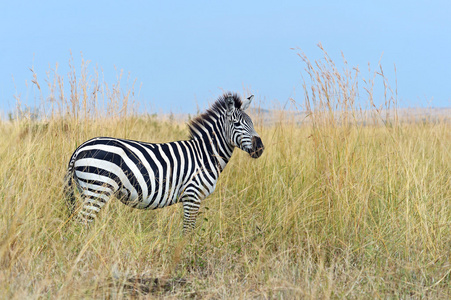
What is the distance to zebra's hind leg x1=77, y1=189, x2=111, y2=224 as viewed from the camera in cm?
327

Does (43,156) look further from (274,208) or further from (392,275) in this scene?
(392,275)

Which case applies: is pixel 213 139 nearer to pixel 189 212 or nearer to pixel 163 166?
pixel 163 166

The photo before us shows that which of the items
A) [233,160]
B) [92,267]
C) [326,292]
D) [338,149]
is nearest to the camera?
[326,292]

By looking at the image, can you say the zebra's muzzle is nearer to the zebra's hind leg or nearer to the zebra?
the zebra

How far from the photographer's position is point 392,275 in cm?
292

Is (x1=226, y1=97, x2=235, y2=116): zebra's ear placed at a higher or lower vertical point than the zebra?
higher

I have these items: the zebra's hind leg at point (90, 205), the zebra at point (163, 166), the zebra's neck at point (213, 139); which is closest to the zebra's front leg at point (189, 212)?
the zebra at point (163, 166)

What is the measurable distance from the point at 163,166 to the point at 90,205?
26.6 inches

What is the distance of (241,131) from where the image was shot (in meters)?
3.79

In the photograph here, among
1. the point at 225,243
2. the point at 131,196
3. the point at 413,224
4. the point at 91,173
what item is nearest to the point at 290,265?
the point at 225,243

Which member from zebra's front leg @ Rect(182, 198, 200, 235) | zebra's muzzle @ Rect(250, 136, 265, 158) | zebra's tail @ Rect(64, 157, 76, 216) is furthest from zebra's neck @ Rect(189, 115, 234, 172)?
zebra's tail @ Rect(64, 157, 76, 216)

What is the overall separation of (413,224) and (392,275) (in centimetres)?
52

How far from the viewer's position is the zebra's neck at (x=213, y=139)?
151 inches

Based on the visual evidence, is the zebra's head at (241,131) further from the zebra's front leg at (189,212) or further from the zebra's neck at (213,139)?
the zebra's front leg at (189,212)
